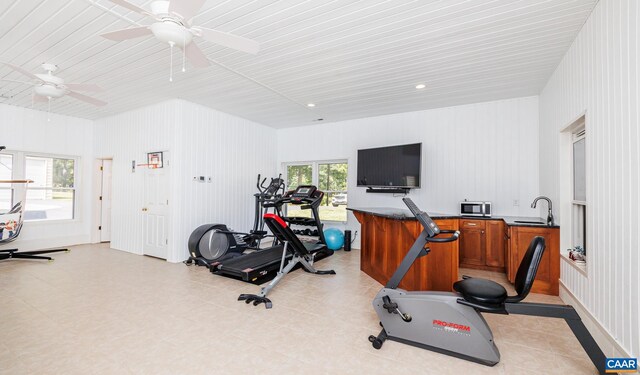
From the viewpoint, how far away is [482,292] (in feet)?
7.26

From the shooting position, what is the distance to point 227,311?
3.15m

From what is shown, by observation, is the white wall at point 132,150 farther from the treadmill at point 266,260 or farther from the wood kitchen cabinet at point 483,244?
the wood kitchen cabinet at point 483,244

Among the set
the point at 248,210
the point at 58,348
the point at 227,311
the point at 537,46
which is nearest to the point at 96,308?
the point at 58,348

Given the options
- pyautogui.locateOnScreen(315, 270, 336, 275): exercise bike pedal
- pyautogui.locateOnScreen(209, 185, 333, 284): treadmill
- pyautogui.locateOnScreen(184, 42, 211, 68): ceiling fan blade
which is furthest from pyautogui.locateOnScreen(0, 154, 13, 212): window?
pyautogui.locateOnScreen(315, 270, 336, 275): exercise bike pedal

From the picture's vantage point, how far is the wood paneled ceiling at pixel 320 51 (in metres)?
2.69

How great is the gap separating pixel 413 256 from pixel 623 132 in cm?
184

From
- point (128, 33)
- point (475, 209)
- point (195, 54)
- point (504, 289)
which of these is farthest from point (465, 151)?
point (128, 33)

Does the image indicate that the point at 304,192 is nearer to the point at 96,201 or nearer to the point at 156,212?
the point at 156,212

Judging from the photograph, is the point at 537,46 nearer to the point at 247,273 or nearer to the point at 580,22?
the point at 580,22

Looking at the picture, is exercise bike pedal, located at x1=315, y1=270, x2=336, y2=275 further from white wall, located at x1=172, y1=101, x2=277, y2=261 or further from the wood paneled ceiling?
the wood paneled ceiling

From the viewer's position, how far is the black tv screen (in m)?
5.43

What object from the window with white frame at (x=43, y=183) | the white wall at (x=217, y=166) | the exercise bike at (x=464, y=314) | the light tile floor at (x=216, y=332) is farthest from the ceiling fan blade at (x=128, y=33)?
the window with white frame at (x=43, y=183)

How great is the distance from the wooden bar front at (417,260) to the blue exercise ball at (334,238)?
2.10m

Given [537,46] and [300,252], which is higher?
[537,46]
